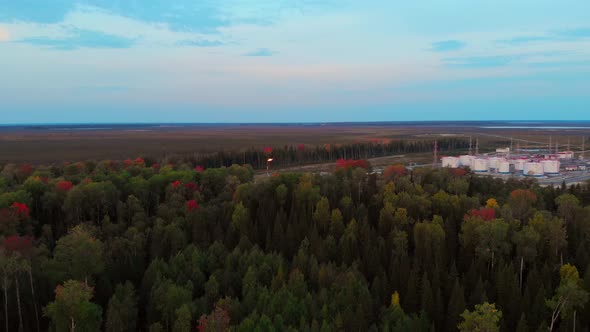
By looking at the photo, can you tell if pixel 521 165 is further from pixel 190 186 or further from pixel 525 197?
pixel 190 186

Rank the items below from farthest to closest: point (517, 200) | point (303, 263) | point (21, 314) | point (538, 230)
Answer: point (517, 200), point (538, 230), point (303, 263), point (21, 314)

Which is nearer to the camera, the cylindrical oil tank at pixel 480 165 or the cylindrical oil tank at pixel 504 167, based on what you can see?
the cylindrical oil tank at pixel 504 167

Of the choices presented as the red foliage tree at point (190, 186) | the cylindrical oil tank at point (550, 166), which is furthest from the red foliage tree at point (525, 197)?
the cylindrical oil tank at point (550, 166)

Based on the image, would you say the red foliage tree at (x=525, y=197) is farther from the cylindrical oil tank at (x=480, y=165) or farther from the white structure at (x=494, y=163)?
the white structure at (x=494, y=163)

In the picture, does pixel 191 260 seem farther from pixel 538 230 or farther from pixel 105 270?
pixel 538 230

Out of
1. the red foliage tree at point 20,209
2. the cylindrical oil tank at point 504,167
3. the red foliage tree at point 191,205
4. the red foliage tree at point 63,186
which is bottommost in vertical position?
the cylindrical oil tank at point 504,167

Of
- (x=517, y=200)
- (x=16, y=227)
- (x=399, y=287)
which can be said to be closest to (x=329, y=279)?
(x=399, y=287)
